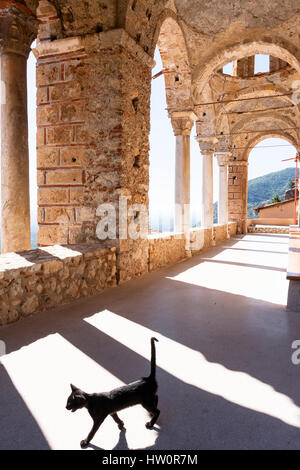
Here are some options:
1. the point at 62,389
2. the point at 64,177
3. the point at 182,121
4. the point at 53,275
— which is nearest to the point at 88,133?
the point at 64,177

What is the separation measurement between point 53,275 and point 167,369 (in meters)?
1.84

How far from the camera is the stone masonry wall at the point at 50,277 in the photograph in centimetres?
318

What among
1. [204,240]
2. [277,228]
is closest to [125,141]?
[204,240]

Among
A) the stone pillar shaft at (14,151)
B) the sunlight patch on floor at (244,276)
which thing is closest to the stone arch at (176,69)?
the sunlight patch on floor at (244,276)

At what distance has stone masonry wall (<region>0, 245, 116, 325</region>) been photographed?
10.4 feet

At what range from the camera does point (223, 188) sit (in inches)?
561

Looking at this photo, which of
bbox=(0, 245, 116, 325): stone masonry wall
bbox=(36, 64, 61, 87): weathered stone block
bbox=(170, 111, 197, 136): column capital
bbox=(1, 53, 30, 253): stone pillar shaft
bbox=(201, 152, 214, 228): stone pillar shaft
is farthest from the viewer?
bbox=(201, 152, 214, 228): stone pillar shaft

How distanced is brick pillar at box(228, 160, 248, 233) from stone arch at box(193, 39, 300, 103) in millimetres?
8931

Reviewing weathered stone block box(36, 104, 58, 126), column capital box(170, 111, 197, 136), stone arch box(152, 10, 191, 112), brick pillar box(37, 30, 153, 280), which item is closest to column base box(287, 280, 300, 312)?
brick pillar box(37, 30, 153, 280)

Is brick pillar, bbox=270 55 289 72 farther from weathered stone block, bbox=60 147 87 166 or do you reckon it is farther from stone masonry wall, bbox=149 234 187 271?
weathered stone block, bbox=60 147 87 166

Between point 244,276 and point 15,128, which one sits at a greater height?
point 15,128

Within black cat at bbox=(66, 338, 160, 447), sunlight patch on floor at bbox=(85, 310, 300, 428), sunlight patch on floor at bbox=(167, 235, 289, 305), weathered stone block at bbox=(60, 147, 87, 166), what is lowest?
sunlight patch on floor at bbox=(85, 310, 300, 428)

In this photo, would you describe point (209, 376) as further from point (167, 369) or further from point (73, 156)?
point (73, 156)

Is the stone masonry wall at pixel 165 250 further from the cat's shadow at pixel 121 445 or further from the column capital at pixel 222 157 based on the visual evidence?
the column capital at pixel 222 157
